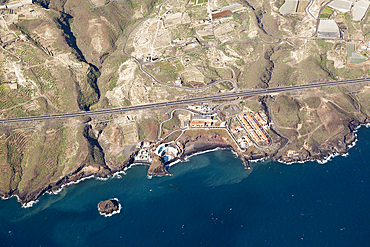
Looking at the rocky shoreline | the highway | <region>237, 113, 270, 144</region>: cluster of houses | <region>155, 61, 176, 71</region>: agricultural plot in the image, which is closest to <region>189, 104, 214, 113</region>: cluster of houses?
the highway

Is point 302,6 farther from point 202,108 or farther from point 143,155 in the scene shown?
point 143,155

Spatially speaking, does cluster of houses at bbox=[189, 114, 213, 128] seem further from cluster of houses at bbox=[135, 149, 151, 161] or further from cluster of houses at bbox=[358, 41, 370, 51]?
cluster of houses at bbox=[358, 41, 370, 51]

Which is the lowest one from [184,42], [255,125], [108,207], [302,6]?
[108,207]

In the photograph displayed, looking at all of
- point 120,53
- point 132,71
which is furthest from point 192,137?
point 120,53

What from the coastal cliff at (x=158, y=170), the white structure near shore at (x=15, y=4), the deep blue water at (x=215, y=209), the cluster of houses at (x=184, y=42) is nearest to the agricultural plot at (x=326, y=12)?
the cluster of houses at (x=184, y=42)

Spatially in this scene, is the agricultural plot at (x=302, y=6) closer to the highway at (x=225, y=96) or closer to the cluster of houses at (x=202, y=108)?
the highway at (x=225, y=96)

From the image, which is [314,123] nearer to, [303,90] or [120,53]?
[303,90]

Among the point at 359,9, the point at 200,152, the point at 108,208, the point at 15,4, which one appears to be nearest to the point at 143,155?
the point at 200,152
